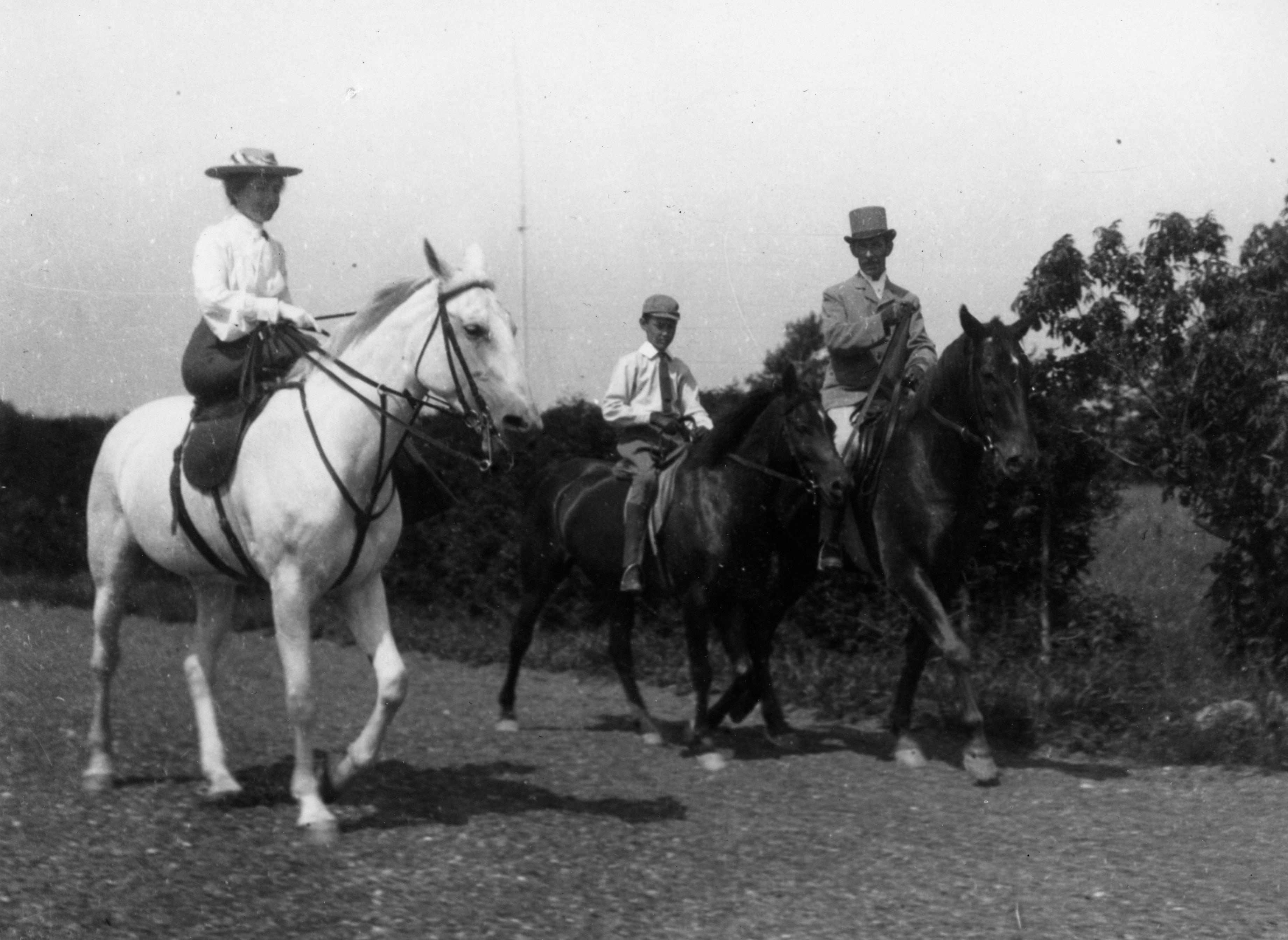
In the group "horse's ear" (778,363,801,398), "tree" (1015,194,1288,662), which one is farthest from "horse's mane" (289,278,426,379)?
"tree" (1015,194,1288,662)

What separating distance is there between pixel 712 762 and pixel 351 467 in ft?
10.2

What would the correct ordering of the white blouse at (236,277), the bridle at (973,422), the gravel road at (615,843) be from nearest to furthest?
the gravel road at (615,843) < the white blouse at (236,277) < the bridle at (973,422)

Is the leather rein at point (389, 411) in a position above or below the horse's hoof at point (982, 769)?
above

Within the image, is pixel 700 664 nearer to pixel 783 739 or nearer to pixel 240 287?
pixel 783 739

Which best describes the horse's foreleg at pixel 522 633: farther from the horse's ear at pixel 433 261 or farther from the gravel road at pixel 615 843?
the horse's ear at pixel 433 261

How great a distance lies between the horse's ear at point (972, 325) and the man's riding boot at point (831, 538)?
138cm

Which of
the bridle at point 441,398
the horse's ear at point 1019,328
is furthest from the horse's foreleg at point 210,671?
the horse's ear at point 1019,328

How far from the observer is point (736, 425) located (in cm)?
915

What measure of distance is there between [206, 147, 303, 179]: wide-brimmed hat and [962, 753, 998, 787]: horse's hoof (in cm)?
467

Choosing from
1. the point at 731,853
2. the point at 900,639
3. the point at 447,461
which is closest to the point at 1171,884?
the point at 731,853

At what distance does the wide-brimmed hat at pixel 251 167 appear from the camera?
716cm

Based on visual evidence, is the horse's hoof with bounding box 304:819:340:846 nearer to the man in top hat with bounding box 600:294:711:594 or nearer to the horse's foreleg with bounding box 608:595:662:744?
the man in top hat with bounding box 600:294:711:594

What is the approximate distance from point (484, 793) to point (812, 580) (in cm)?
329

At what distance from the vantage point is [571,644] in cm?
1372
